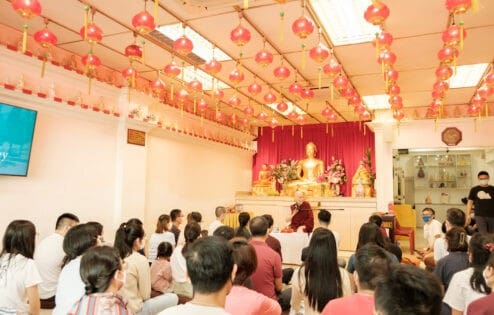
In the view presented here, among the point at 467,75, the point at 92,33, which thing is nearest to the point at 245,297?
the point at 92,33

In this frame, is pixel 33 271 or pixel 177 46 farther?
pixel 177 46

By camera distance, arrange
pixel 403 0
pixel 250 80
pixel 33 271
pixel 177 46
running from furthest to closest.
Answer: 1. pixel 250 80
2. pixel 403 0
3. pixel 177 46
4. pixel 33 271

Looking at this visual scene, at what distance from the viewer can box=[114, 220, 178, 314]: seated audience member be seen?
→ 2.73 metres

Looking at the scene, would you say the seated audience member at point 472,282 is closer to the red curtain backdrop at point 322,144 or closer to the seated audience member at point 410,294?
the seated audience member at point 410,294

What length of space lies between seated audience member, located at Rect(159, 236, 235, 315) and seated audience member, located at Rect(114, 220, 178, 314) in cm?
144

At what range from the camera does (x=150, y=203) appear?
7.12 m

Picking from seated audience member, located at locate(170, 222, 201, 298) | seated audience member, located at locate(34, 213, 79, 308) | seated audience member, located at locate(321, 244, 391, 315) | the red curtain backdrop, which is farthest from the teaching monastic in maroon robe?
seated audience member, located at locate(321, 244, 391, 315)

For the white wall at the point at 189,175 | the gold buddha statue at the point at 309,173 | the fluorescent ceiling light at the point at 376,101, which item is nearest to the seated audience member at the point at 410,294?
the white wall at the point at 189,175

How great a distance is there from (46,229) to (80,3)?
296 cm

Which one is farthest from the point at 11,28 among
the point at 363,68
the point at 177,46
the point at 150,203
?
the point at 363,68

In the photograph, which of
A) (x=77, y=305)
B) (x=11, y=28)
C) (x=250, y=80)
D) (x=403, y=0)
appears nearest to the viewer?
(x=77, y=305)

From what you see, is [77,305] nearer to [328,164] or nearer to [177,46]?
[177,46]

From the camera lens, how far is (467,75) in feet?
21.2

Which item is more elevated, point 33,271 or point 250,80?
point 250,80
